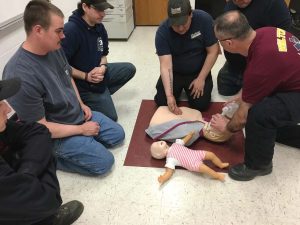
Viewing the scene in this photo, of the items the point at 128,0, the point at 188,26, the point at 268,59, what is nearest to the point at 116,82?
the point at 188,26

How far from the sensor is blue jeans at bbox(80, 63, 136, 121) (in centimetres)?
221

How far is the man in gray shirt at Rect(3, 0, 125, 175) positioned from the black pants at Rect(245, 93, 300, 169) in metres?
0.83

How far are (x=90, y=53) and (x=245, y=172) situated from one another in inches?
51.1

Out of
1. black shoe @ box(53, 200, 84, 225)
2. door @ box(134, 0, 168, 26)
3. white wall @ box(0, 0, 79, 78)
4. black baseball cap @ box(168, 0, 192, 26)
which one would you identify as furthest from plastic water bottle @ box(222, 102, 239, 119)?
door @ box(134, 0, 168, 26)

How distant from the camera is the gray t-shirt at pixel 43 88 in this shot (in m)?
1.47

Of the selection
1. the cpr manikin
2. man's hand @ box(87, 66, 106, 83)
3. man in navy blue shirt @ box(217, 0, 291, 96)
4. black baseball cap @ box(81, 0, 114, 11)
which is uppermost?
black baseball cap @ box(81, 0, 114, 11)

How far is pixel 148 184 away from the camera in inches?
67.8

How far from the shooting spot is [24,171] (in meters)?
0.98

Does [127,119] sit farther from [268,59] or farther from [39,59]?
[268,59]

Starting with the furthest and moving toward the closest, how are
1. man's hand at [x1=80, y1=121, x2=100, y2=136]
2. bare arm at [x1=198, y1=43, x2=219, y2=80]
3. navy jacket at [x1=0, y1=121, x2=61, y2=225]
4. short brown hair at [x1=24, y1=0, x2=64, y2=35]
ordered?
bare arm at [x1=198, y1=43, x2=219, y2=80]
man's hand at [x1=80, y1=121, x2=100, y2=136]
short brown hair at [x1=24, y1=0, x2=64, y2=35]
navy jacket at [x1=0, y1=121, x2=61, y2=225]

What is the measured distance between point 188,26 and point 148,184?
1110 mm

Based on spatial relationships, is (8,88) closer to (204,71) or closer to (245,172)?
(245,172)

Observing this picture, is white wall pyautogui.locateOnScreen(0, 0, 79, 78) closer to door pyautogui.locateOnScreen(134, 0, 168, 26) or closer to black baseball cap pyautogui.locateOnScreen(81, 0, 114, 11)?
black baseball cap pyautogui.locateOnScreen(81, 0, 114, 11)

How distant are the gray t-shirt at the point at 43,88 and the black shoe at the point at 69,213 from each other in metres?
0.48
